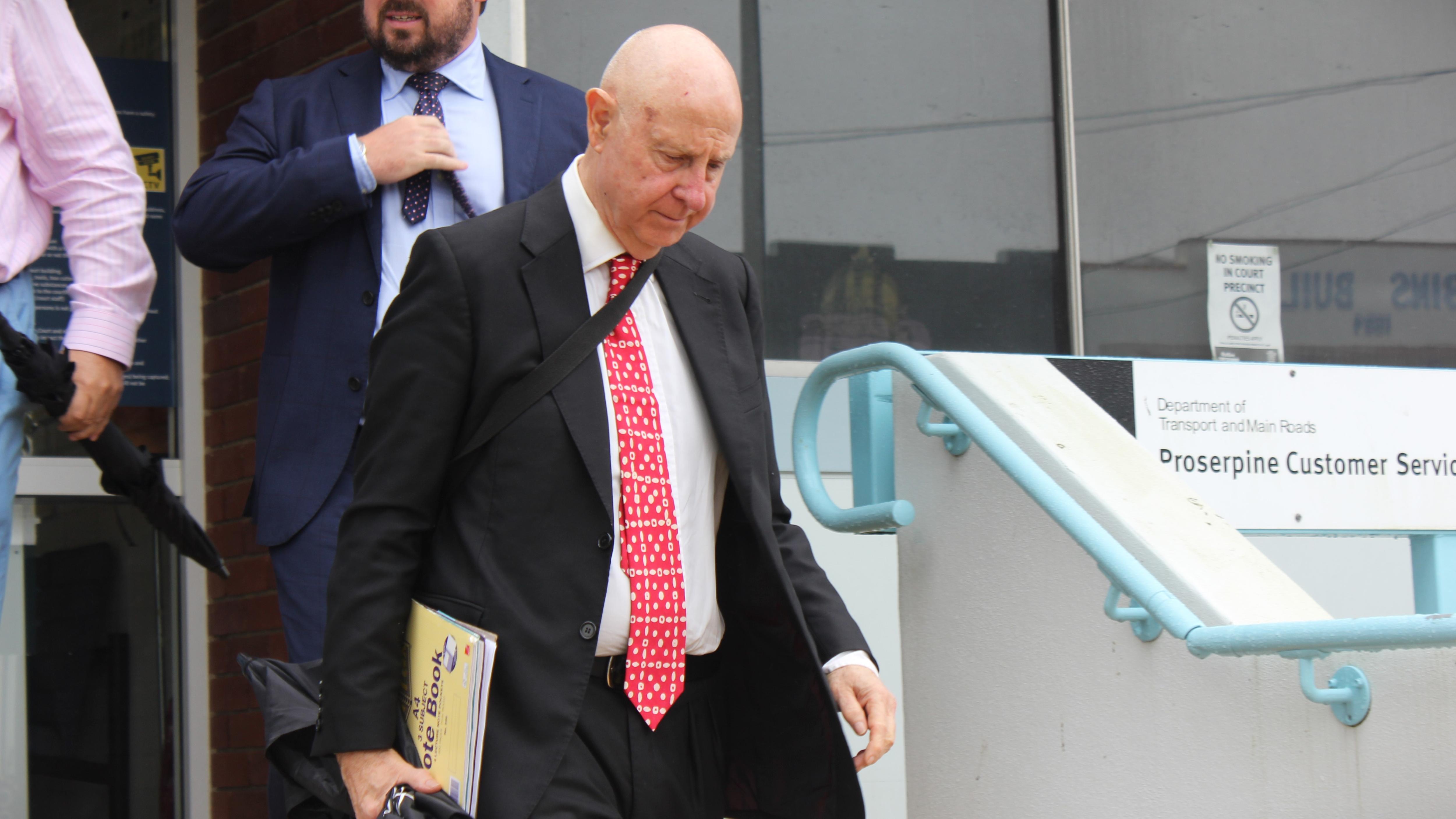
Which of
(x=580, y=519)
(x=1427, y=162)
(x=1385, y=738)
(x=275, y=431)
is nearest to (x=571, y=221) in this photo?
(x=580, y=519)

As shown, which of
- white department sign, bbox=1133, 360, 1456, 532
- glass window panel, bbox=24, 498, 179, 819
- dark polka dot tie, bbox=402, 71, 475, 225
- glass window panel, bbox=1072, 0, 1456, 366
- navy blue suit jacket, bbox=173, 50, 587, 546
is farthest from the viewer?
glass window panel, bbox=1072, 0, 1456, 366

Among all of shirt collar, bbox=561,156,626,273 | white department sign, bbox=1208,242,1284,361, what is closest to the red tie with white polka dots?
shirt collar, bbox=561,156,626,273

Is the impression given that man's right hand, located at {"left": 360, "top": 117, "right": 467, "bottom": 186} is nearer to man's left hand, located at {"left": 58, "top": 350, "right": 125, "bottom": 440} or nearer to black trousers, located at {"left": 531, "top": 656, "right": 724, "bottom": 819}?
man's left hand, located at {"left": 58, "top": 350, "right": 125, "bottom": 440}

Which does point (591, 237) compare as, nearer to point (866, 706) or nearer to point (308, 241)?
point (866, 706)

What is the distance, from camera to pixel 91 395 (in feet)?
9.18

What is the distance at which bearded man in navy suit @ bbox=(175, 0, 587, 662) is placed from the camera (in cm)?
286

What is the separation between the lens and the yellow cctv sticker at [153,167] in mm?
4746

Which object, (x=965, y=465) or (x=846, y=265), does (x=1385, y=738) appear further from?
(x=846, y=265)

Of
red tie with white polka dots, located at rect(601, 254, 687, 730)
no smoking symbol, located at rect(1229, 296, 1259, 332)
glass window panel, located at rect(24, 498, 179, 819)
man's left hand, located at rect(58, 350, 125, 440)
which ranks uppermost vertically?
no smoking symbol, located at rect(1229, 296, 1259, 332)

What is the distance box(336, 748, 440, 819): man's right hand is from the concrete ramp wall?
132cm

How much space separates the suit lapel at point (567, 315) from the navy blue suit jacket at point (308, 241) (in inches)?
32.6

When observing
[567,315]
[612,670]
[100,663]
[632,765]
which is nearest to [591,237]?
[567,315]

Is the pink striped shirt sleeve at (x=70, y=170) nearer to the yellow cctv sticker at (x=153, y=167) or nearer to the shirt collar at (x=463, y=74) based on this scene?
the shirt collar at (x=463, y=74)

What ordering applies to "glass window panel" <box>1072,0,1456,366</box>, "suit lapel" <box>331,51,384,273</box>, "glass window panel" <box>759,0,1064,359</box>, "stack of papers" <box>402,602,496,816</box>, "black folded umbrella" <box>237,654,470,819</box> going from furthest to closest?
1. "glass window panel" <box>1072,0,1456,366</box>
2. "glass window panel" <box>759,0,1064,359</box>
3. "suit lapel" <box>331,51,384,273</box>
4. "black folded umbrella" <box>237,654,470,819</box>
5. "stack of papers" <box>402,602,496,816</box>
